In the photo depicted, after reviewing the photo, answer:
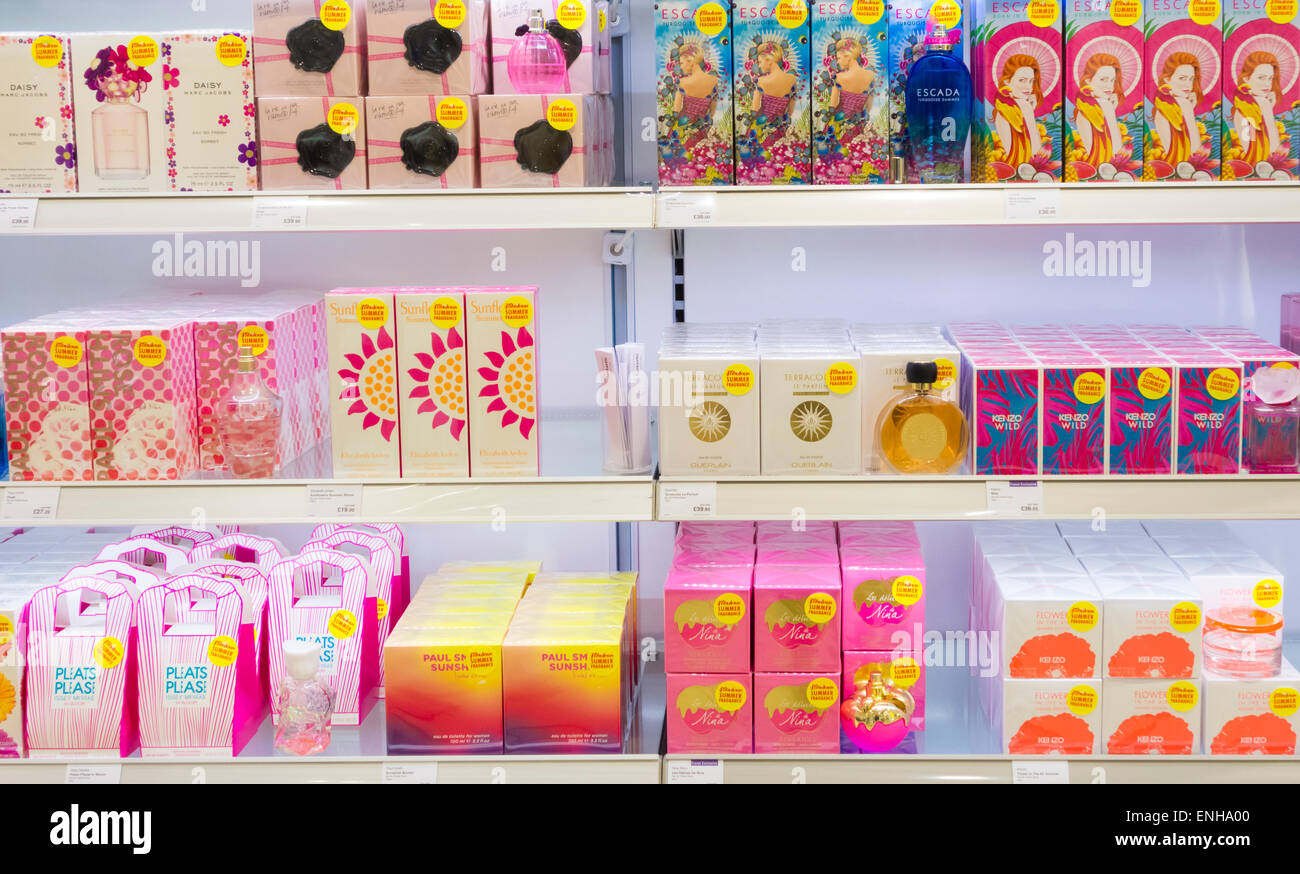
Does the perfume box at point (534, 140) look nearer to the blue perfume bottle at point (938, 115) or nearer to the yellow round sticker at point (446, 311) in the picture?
the yellow round sticker at point (446, 311)

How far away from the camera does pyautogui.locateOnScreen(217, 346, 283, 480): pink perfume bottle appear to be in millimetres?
2146

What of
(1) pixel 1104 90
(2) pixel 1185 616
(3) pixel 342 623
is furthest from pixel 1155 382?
(3) pixel 342 623

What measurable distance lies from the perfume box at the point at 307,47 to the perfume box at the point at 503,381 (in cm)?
44

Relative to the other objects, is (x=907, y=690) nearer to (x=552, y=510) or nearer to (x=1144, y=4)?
(x=552, y=510)

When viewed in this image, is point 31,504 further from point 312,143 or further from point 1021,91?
point 1021,91

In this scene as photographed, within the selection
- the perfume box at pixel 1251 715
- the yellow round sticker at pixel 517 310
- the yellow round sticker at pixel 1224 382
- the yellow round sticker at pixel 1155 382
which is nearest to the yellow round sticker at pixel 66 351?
the yellow round sticker at pixel 517 310

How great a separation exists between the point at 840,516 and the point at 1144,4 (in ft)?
3.26

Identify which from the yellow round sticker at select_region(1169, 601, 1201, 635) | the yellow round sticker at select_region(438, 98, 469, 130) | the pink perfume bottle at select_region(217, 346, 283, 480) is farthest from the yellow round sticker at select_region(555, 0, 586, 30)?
the yellow round sticker at select_region(1169, 601, 1201, 635)

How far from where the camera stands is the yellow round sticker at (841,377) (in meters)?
2.05

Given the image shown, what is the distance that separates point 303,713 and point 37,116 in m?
1.14

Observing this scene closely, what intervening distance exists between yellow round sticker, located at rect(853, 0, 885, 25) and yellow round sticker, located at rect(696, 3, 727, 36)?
223 mm

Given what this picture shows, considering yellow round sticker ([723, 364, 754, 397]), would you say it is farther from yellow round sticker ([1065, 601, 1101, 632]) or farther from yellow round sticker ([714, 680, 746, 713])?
yellow round sticker ([1065, 601, 1101, 632])

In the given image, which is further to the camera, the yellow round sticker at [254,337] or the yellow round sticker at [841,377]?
the yellow round sticker at [254,337]

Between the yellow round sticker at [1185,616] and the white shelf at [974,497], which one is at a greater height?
the white shelf at [974,497]
